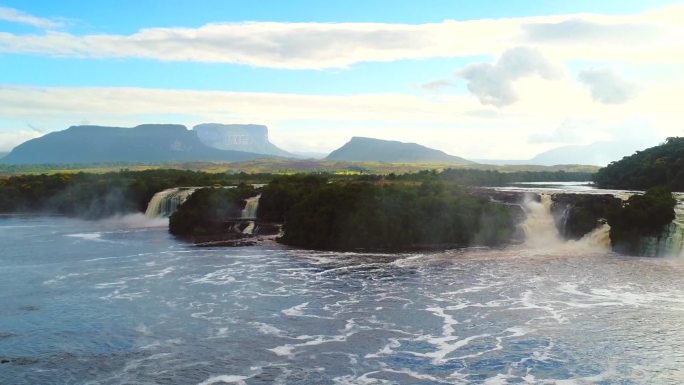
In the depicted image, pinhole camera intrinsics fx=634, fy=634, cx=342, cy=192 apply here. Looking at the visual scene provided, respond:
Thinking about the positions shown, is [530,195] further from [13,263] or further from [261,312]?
[13,263]

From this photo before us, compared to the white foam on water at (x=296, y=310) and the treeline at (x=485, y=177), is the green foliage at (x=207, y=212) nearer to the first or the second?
the treeline at (x=485, y=177)

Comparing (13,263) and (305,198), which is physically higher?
(305,198)

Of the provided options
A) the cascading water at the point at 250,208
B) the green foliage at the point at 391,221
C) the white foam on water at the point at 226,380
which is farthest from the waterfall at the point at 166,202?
the white foam on water at the point at 226,380

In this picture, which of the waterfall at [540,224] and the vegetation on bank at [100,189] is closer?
the waterfall at [540,224]

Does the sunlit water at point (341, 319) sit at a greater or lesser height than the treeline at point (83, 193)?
lesser

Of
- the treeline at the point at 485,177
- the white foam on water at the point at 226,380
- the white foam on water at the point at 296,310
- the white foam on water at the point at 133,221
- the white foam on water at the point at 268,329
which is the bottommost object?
the white foam on water at the point at 226,380

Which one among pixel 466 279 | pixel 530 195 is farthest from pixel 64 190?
pixel 466 279
